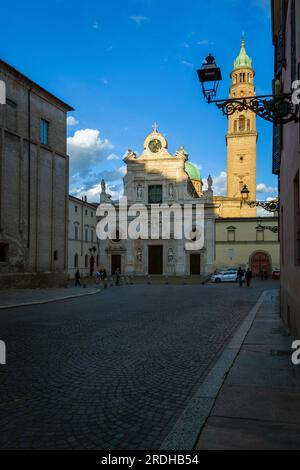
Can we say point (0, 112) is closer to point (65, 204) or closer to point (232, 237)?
point (65, 204)

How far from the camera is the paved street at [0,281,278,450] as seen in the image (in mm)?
4133

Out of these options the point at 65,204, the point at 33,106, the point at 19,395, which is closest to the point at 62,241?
the point at 65,204

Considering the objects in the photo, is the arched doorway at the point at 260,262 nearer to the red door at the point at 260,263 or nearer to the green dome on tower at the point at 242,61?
the red door at the point at 260,263

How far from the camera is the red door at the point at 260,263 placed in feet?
165

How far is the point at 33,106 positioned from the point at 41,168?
4.17 m

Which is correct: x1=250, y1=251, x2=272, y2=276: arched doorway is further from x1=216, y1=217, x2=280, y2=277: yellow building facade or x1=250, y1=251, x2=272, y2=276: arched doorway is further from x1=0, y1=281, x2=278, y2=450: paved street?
x1=0, y1=281, x2=278, y2=450: paved street

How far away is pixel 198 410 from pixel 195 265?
4819 centimetres

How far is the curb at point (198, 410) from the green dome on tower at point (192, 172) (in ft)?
225

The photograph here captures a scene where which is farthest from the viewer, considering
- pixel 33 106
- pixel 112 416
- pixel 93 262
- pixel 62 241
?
pixel 93 262

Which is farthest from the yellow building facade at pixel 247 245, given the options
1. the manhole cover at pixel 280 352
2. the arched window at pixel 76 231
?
the manhole cover at pixel 280 352

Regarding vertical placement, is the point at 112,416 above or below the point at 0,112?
below

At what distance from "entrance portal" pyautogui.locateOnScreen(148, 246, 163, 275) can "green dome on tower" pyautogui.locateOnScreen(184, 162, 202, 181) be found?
25.2 metres

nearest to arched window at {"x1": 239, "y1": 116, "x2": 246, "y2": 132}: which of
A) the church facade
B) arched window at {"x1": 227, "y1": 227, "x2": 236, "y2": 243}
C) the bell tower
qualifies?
the bell tower

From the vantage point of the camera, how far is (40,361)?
7129 millimetres
